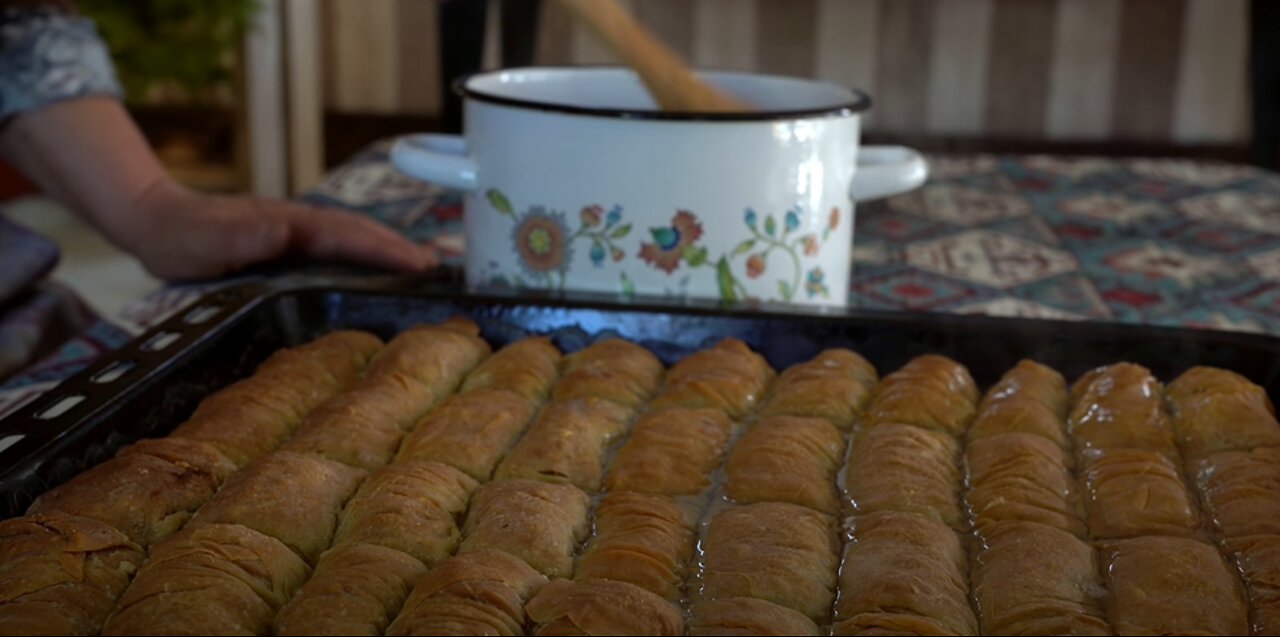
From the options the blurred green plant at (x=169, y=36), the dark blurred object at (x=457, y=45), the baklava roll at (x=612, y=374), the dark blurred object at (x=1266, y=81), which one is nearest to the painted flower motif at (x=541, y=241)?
the baklava roll at (x=612, y=374)

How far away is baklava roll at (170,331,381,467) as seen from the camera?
798mm

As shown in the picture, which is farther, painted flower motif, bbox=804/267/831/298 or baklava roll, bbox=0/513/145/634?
painted flower motif, bbox=804/267/831/298

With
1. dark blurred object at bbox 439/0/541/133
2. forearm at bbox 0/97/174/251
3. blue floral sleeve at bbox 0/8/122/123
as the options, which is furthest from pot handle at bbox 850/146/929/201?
dark blurred object at bbox 439/0/541/133

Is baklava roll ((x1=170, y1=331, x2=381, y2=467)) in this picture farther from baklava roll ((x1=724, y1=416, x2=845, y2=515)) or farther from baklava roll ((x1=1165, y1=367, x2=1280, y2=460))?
baklava roll ((x1=1165, y1=367, x2=1280, y2=460))

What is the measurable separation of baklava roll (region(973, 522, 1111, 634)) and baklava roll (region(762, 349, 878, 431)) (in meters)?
0.18

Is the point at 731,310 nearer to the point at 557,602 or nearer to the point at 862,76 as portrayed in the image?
the point at 557,602

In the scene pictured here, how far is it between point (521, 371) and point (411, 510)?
0.74 ft

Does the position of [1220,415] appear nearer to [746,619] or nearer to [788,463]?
[788,463]

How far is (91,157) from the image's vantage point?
4.80 ft

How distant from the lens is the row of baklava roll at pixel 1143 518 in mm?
611

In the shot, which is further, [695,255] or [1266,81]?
[1266,81]

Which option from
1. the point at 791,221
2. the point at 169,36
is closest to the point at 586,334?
the point at 791,221

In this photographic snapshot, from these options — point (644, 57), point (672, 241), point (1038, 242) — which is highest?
point (644, 57)

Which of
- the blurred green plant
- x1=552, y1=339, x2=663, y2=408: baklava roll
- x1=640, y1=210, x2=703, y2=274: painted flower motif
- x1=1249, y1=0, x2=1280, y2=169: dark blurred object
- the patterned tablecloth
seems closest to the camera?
x1=552, y1=339, x2=663, y2=408: baklava roll
